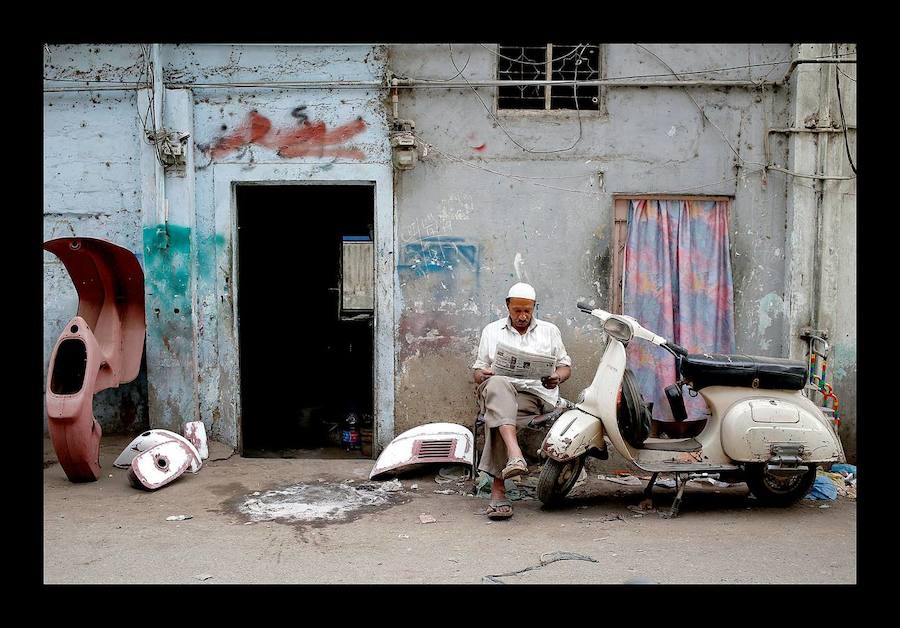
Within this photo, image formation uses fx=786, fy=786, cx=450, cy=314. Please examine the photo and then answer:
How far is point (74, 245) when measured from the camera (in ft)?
20.7

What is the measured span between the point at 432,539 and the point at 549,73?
428 centimetres

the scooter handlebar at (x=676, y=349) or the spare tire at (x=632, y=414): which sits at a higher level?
the scooter handlebar at (x=676, y=349)

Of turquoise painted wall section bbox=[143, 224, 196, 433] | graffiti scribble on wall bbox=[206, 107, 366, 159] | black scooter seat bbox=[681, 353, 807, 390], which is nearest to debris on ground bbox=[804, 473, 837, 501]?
black scooter seat bbox=[681, 353, 807, 390]

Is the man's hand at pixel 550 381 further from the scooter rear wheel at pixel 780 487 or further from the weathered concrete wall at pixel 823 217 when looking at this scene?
the weathered concrete wall at pixel 823 217

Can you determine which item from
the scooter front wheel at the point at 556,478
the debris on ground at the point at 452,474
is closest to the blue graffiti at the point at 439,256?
the debris on ground at the point at 452,474

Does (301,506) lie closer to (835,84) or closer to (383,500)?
(383,500)

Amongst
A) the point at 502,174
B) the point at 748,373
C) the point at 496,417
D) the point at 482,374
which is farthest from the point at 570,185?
the point at 496,417

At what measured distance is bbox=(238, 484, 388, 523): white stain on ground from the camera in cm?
550

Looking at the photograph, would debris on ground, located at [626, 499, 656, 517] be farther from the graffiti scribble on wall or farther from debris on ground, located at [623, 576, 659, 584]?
the graffiti scribble on wall

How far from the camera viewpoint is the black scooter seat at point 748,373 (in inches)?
218

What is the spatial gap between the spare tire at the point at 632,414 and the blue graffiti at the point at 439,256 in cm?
206

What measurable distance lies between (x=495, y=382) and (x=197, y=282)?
315 centimetres

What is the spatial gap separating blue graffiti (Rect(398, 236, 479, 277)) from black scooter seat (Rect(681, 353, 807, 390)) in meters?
2.26

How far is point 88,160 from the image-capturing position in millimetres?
7273
